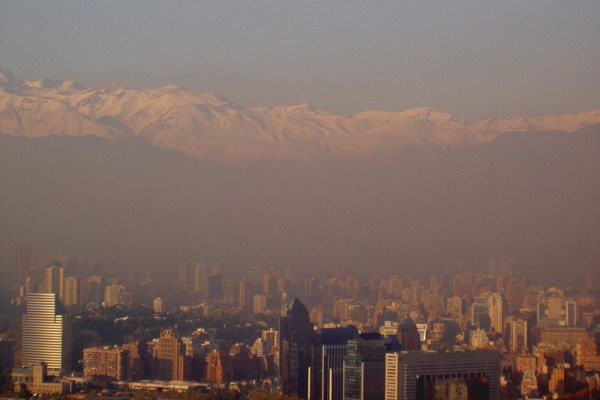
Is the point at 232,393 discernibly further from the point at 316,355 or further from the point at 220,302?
the point at 220,302

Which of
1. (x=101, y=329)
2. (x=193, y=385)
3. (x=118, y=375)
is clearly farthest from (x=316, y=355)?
(x=101, y=329)

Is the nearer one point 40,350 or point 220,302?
point 40,350

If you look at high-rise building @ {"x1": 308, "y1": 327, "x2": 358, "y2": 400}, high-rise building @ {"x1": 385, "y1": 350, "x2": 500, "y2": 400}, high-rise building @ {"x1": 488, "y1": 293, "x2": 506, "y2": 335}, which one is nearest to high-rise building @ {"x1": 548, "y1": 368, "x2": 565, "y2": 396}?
high-rise building @ {"x1": 385, "y1": 350, "x2": 500, "y2": 400}

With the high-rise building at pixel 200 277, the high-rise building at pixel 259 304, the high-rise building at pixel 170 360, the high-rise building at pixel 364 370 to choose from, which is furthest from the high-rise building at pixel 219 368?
the high-rise building at pixel 259 304

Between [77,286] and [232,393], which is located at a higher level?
[77,286]

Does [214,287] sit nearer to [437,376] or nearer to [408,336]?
[408,336]

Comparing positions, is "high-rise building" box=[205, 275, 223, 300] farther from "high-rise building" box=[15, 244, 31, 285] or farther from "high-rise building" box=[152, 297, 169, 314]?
"high-rise building" box=[15, 244, 31, 285]
